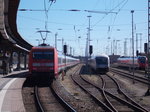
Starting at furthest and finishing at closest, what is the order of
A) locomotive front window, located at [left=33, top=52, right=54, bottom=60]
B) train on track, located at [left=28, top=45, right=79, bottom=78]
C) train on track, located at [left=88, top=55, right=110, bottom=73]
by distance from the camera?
train on track, located at [left=88, top=55, right=110, bottom=73] < locomotive front window, located at [left=33, top=52, right=54, bottom=60] < train on track, located at [left=28, top=45, right=79, bottom=78]

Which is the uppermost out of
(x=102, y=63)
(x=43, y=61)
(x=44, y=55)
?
(x=44, y=55)

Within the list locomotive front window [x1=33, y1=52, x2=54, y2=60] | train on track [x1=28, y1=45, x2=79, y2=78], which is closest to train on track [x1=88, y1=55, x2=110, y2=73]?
train on track [x1=28, y1=45, x2=79, y2=78]

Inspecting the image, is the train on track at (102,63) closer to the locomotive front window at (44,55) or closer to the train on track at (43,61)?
the train on track at (43,61)

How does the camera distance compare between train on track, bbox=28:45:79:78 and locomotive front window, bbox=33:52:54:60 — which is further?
locomotive front window, bbox=33:52:54:60

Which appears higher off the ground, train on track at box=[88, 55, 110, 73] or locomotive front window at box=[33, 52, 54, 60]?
locomotive front window at box=[33, 52, 54, 60]

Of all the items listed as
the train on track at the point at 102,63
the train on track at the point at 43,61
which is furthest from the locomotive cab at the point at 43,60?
the train on track at the point at 102,63

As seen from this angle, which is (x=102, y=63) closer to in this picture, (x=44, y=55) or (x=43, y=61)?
(x=44, y=55)

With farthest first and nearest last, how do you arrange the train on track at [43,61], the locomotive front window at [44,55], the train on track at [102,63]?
the train on track at [102,63] < the locomotive front window at [44,55] < the train on track at [43,61]

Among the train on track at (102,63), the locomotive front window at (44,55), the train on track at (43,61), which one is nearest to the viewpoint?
the train on track at (43,61)

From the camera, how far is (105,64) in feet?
149

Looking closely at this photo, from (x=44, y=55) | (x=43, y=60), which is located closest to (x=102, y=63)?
(x=44, y=55)

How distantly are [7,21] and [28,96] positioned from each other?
890cm

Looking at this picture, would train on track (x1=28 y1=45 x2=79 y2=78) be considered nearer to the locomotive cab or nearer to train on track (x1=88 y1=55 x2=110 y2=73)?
the locomotive cab

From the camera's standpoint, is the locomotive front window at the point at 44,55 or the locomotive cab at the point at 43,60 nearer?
the locomotive cab at the point at 43,60
